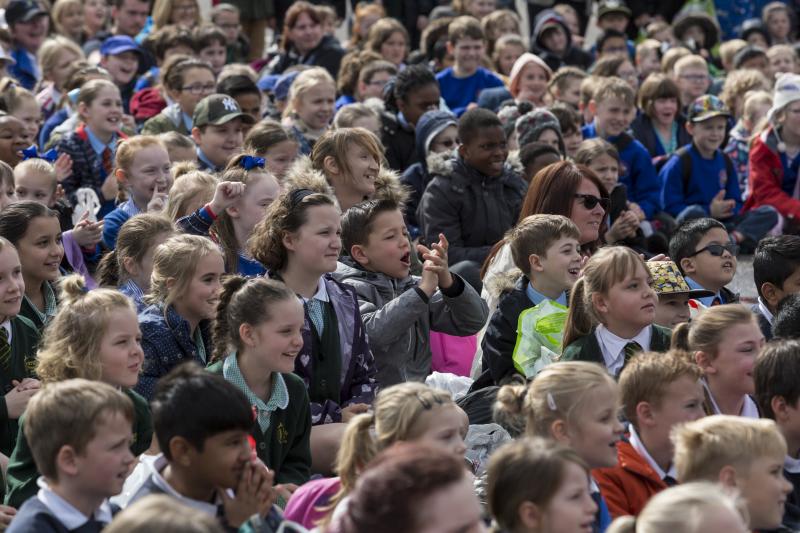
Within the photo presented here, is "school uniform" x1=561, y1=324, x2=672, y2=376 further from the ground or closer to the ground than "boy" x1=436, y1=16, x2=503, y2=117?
further from the ground

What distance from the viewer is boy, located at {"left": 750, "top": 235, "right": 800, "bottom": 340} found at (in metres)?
6.88

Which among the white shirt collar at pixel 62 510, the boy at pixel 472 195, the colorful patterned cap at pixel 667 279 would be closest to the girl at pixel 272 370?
the white shirt collar at pixel 62 510

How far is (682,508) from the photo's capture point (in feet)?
11.7

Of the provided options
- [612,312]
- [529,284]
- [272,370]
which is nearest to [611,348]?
[612,312]

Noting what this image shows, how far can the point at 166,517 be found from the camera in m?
3.19

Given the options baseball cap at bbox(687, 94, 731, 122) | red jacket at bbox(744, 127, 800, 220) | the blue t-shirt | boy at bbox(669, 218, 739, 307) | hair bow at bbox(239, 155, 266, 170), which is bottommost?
red jacket at bbox(744, 127, 800, 220)

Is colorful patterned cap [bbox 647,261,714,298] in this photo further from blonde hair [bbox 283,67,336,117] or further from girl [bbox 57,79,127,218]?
girl [bbox 57,79,127,218]

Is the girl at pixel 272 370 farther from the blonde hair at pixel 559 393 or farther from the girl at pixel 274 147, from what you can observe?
the girl at pixel 274 147

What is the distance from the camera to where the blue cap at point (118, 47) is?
11836 millimetres

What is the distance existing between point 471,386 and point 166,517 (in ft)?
11.1

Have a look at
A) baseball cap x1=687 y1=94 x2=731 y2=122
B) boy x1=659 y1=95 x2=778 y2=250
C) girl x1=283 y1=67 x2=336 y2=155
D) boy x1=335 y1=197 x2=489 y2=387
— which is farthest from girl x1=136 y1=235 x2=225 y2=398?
baseball cap x1=687 y1=94 x2=731 y2=122

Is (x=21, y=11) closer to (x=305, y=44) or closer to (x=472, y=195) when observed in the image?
(x=305, y=44)

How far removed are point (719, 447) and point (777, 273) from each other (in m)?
2.68

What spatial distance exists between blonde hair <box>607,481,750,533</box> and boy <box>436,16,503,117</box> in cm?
849
